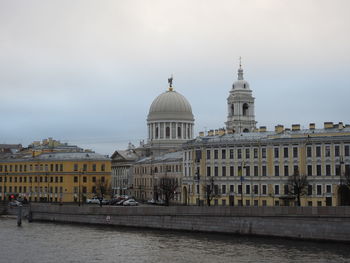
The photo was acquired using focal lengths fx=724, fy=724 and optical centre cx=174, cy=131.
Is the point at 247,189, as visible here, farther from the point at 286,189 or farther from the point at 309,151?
the point at 309,151

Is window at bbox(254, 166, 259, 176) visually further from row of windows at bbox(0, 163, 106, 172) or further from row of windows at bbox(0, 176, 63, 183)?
row of windows at bbox(0, 176, 63, 183)

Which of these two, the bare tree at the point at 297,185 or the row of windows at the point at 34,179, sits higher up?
the row of windows at the point at 34,179

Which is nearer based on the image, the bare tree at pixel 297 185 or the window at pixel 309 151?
the bare tree at pixel 297 185

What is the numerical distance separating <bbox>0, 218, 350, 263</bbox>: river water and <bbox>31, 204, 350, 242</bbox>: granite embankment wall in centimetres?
90

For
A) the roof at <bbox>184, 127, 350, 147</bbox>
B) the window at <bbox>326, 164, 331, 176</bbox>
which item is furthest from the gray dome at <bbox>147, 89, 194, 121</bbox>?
the window at <bbox>326, 164, 331, 176</bbox>

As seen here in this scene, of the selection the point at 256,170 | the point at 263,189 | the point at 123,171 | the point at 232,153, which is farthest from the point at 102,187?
the point at 123,171

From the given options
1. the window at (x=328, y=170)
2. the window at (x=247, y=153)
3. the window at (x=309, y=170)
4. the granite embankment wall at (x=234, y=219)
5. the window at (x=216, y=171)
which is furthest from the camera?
the window at (x=216, y=171)

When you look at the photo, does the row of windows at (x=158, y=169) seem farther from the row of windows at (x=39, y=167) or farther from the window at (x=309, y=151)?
the window at (x=309, y=151)

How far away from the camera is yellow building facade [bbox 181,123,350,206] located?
78562 millimetres

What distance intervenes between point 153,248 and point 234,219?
30.4 feet

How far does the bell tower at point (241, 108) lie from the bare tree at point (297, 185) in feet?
148

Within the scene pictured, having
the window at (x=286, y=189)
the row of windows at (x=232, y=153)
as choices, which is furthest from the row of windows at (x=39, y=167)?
the window at (x=286, y=189)

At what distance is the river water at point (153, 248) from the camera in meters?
47.8

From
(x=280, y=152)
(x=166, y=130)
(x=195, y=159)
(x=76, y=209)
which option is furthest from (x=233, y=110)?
(x=76, y=209)
